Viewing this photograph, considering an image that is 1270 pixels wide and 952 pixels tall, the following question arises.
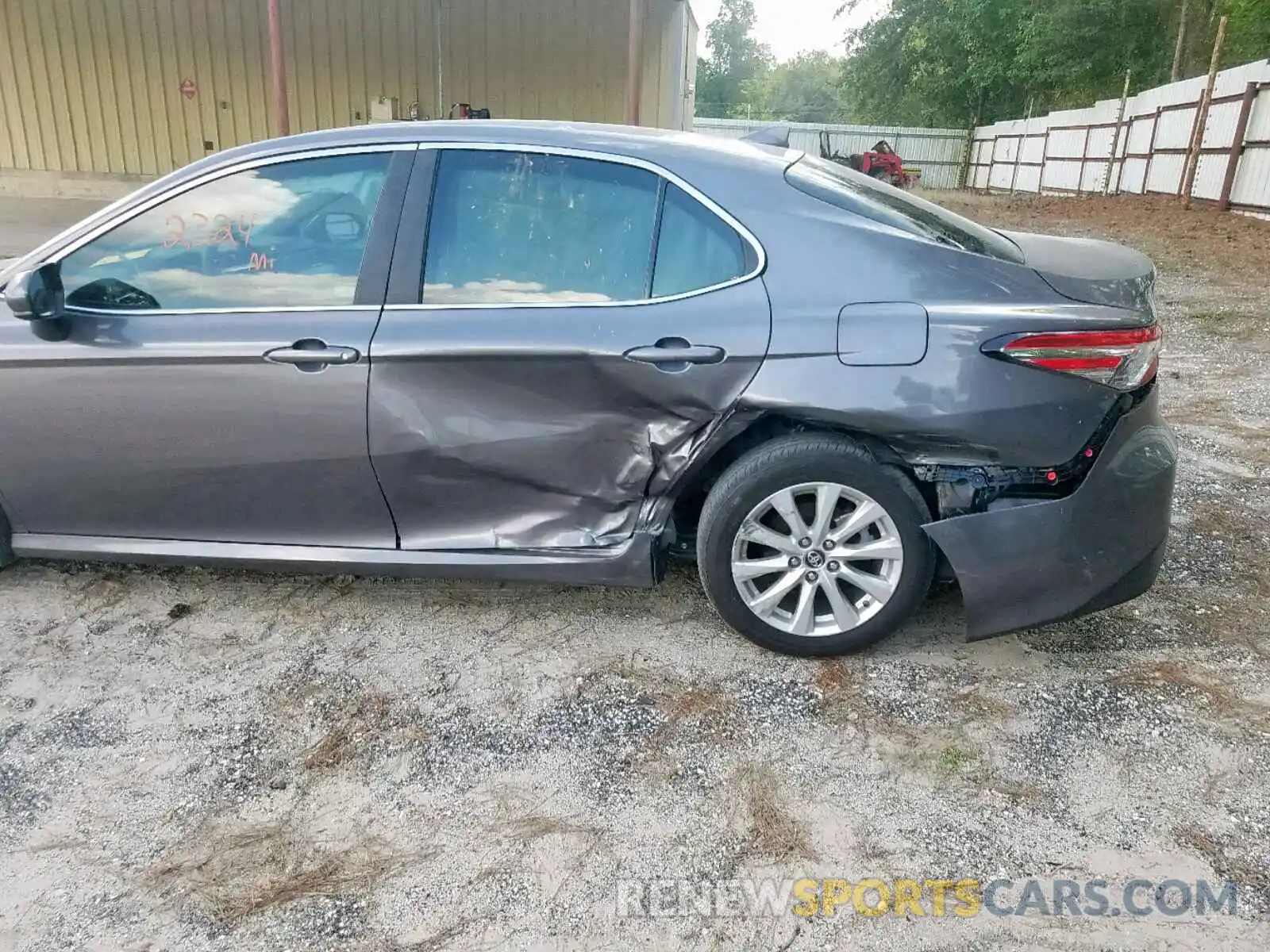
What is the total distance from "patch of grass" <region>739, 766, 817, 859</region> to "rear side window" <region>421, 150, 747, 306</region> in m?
1.43

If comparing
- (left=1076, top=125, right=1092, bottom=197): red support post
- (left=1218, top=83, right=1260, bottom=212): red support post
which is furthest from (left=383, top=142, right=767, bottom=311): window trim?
(left=1076, top=125, right=1092, bottom=197): red support post

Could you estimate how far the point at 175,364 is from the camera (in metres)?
2.93

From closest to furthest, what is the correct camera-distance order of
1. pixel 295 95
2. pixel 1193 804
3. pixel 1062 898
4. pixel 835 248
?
1. pixel 1062 898
2. pixel 1193 804
3. pixel 835 248
4. pixel 295 95

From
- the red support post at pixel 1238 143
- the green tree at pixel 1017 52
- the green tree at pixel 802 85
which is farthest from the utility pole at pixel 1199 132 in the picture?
the green tree at pixel 802 85

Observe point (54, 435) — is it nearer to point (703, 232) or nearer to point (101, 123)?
point (703, 232)

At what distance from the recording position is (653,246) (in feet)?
9.30

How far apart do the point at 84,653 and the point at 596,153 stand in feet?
7.67

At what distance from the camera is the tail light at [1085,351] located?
2.62 m

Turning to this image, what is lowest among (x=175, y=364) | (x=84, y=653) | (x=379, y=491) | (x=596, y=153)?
(x=84, y=653)

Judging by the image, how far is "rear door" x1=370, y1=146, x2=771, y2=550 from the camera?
2.78 metres

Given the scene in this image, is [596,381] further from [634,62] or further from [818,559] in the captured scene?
[634,62]

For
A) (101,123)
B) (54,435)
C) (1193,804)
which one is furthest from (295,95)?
(1193,804)

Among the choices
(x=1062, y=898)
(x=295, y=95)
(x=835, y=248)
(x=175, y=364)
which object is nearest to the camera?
(x=1062, y=898)

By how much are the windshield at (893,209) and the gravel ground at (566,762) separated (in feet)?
4.21
